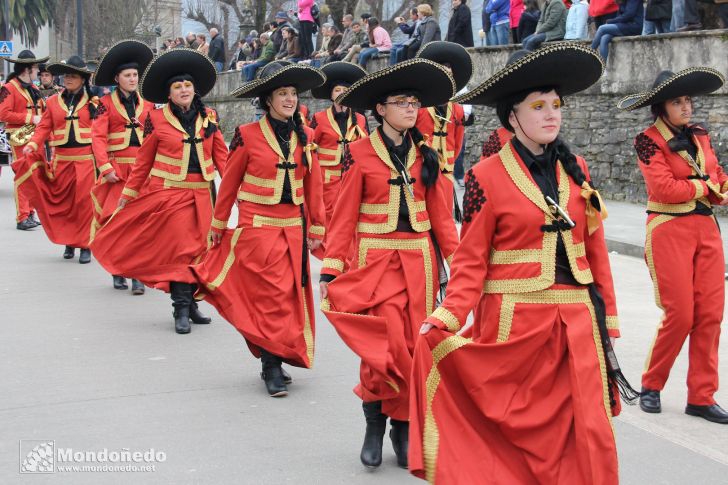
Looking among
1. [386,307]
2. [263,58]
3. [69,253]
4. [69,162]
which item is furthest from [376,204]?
[263,58]

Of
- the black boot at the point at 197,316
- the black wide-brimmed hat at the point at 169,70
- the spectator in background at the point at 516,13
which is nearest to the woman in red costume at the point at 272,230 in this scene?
the black wide-brimmed hat at the point at 169,70

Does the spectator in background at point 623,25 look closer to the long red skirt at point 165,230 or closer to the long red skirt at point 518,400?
the long red skirt at point 165,230

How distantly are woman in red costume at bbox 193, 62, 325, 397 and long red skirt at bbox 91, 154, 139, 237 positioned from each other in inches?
141

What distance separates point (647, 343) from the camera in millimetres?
8812

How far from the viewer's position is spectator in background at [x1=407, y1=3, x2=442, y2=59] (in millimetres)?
20234

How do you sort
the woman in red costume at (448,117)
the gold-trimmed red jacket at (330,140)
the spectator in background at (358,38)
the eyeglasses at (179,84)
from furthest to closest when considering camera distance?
the spectator in background at (358,38), the gold-trimmed red jacket at (330,140), the woman in red costume at (448,117), the eyeglasses at (179,84)

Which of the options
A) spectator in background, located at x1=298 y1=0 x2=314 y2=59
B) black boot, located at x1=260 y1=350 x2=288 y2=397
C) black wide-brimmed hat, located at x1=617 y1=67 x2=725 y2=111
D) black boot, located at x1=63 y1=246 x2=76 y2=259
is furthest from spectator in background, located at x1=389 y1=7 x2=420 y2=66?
black wide-brimmed hat, located at x1=617 y1=67 x2=725 y2=111

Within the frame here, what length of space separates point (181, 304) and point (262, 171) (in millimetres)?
2166

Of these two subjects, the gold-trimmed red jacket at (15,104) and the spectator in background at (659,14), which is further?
the gold-trimmed red jacket at (15,104)

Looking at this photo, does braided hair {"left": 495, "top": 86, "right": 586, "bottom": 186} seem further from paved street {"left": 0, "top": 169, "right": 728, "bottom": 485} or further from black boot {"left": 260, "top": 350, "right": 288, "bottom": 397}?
black boot {"left": 260, "top": 350, "right": 288, "bottom": 397}

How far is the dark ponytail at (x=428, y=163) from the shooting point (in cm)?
620

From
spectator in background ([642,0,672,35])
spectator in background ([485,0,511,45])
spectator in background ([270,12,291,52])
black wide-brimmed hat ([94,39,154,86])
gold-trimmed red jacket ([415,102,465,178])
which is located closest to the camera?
black wide-brimmed hat ([94,39,154,86])

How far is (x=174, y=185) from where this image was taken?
951 centimetres

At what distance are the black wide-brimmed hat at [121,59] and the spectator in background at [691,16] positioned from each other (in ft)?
27.6
